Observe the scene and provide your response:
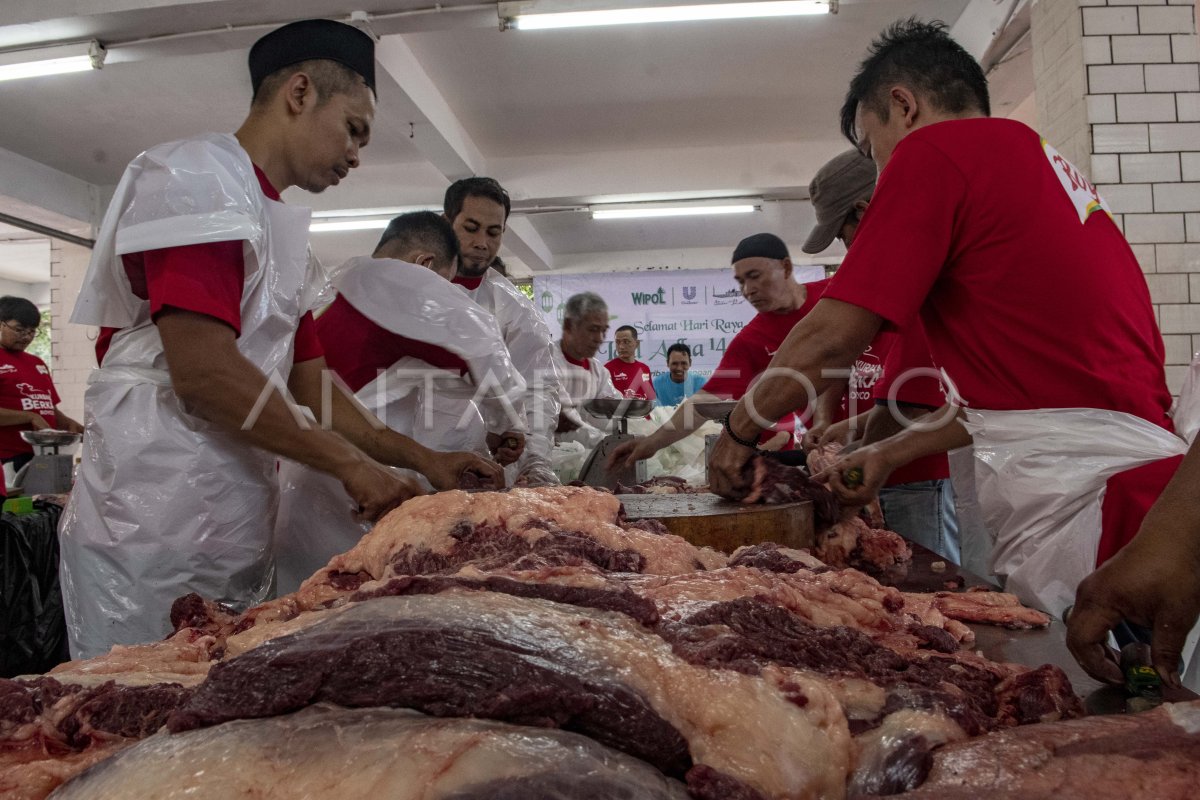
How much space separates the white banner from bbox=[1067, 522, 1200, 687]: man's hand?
11.3 m

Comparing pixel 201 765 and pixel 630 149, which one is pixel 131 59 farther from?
pixel 201 765

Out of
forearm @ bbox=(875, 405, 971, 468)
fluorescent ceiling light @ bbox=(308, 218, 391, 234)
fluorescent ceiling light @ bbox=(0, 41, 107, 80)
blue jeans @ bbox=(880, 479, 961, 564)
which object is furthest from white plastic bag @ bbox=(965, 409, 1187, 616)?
fluorescent ceiling light @ bbox=(308, 218, 391, 234)

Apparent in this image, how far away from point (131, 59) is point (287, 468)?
5.45 metres

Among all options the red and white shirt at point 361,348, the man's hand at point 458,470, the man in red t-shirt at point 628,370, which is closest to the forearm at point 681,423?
the red and white shirt at point 361,348

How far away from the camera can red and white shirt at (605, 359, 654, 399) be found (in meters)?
9.51

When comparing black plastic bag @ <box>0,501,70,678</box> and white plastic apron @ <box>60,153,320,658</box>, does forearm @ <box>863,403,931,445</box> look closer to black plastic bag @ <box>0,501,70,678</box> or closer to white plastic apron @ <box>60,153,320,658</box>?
white plastic apron @ <box>60,153,320,658</box>

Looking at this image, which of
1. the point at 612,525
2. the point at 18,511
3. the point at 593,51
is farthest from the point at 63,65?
the point at 612,525

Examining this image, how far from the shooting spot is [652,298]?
12.8 metres

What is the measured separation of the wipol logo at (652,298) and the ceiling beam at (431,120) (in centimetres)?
245

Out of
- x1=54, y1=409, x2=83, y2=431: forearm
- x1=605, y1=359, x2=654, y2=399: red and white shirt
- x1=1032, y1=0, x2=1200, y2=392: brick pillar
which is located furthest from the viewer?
x1=605, y1=359, x2=654, y2=399: red and white shirt

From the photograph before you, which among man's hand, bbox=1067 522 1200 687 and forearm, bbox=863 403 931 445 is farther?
forearm, bbox=863 403 931 445

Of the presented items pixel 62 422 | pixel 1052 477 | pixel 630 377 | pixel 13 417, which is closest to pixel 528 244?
pixel 630 377

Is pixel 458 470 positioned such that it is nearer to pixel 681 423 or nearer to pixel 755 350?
pixel 681 423

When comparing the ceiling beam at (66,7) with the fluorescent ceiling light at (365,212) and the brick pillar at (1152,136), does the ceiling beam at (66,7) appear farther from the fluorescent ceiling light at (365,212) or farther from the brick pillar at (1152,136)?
the brick pillar at (1152,136)
